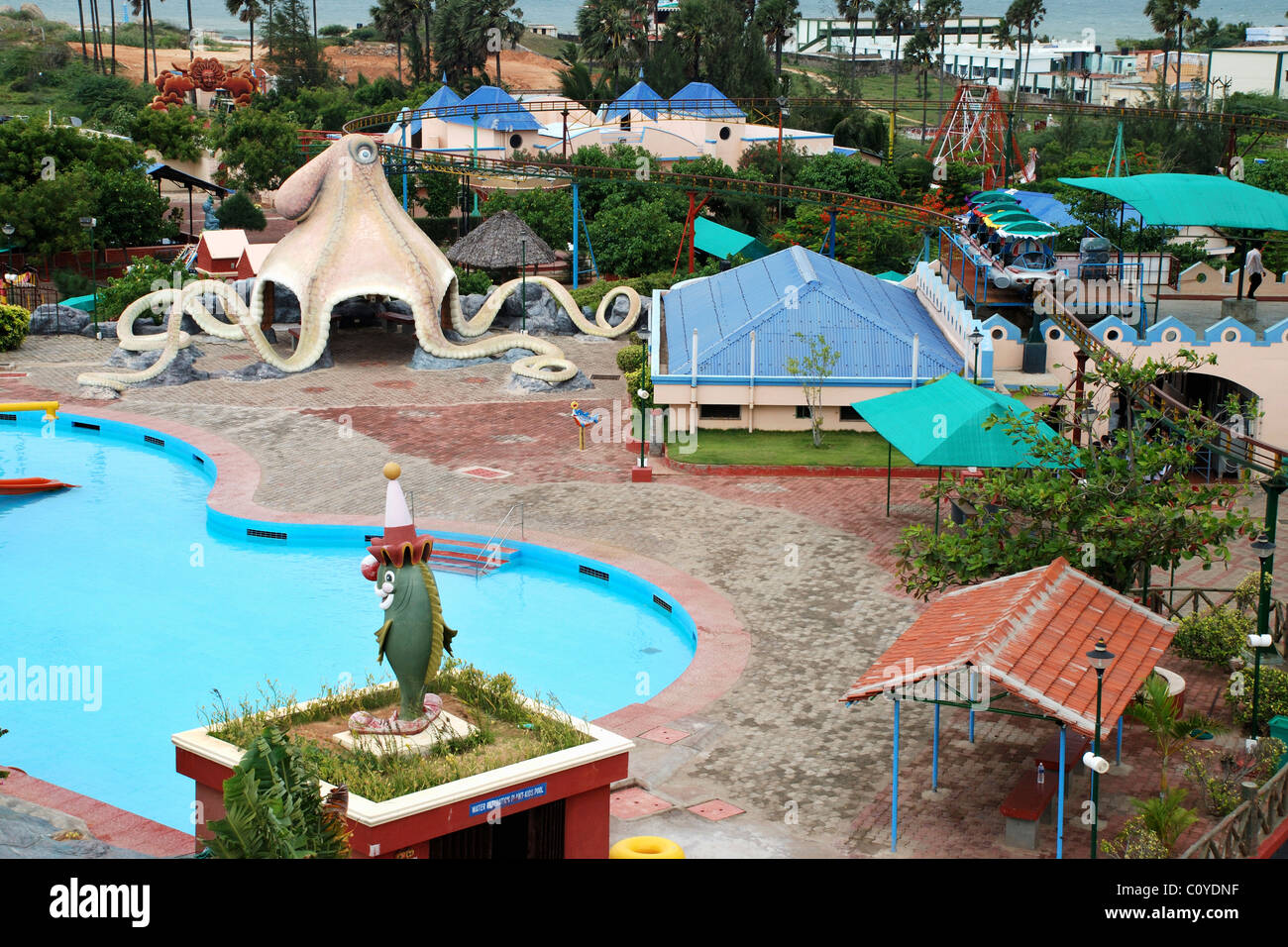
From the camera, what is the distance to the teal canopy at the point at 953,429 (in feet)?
72.3

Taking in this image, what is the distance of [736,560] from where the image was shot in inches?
901

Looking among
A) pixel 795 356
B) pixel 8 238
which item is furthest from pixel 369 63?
pixel 795 356

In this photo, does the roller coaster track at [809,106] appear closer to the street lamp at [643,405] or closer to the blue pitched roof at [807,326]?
the blue pitched roof at [807,326]

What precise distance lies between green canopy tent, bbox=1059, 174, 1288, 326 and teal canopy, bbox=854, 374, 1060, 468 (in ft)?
23.7

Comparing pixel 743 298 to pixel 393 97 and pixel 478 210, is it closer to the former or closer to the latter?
pixel 478 210

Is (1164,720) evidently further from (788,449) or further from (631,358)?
(631,358)

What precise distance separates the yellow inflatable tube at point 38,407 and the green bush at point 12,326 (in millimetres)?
5449

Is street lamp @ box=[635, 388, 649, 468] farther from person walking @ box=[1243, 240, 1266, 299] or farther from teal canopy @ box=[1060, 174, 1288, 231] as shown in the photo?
person walking @ box=[1243, 240, 1266, 299]

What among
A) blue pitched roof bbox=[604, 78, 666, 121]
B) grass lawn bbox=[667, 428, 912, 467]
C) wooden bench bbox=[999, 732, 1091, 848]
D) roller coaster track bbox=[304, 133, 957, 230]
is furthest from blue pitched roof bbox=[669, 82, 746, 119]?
wooden bench bbox=[999, 732, 1091, 848]

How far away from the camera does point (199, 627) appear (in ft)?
71.5

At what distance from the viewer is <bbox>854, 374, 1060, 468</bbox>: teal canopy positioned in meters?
22.0

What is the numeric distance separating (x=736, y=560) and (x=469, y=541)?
14.8ft
